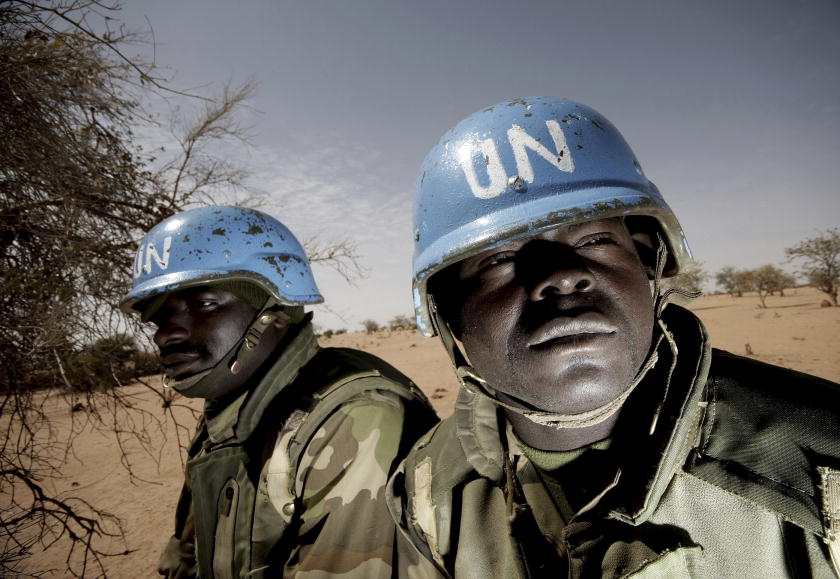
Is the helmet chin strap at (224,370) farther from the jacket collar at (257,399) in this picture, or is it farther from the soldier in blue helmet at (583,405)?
the soldier in blue helmet at (583,405)

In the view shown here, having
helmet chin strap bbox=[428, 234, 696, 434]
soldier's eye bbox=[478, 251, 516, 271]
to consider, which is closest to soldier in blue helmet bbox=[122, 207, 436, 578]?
helmet chin strap bbox=[428, 234, 696, 434]

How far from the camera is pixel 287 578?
173 centimetres

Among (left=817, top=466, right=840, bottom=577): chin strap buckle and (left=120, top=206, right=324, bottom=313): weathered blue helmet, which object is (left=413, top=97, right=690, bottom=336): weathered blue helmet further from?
(left=120, top=206, right=324, bottom=313): weathered blue helmet

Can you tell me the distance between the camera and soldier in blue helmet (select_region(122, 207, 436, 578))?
1826 mm

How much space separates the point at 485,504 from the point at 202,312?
2.36 metres

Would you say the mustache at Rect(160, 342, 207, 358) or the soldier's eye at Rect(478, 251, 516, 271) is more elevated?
the mustache at Rect(160, 342, 207, 358)

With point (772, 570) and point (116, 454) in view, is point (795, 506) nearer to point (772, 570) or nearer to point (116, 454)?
point (772, 570)

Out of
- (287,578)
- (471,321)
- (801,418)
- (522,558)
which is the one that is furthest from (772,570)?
(287,578)

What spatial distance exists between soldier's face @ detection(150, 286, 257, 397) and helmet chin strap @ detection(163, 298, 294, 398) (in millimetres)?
41

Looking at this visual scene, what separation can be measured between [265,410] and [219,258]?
4.21ft

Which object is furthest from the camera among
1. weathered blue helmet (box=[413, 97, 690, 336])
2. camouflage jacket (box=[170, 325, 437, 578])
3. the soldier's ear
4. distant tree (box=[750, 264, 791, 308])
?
distant tree (box=[750, 264, 791, 308])

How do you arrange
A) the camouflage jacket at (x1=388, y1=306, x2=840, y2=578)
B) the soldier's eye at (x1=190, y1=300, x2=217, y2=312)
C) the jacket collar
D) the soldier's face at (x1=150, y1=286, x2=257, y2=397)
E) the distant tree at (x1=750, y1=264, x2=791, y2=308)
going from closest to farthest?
the camouflage jacket at (x1=388, y1=306, x2=840, y2=578) → the jacket collar → the soldier's face at (x1=150, y1=286, x2=257, y2=397) → the soldier's eye at (x1=190, y1=300, x2=217, y2=312) → the distant tree at (x1=750, y1=264, x2=791, y2=308)

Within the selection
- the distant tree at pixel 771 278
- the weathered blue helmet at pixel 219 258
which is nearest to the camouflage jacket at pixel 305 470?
the weathered blue helmet at pixel 219 258

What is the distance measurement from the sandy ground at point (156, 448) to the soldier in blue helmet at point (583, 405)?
11.4ft
